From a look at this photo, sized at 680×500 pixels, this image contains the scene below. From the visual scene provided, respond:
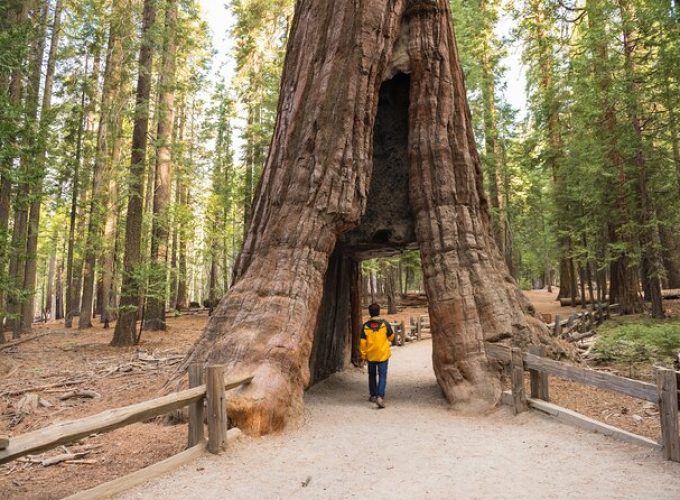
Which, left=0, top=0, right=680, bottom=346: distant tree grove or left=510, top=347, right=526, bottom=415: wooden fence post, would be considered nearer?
left=510, top=347, right=526, bottom=415: wooden fence post

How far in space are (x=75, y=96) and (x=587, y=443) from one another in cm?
2528

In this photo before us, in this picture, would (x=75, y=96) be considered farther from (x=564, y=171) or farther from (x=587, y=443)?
(x=587, y=443)

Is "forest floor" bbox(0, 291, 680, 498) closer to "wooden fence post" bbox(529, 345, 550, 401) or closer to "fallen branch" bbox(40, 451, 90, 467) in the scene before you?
"fallen branch" bbox(40, 451, 90, 467)

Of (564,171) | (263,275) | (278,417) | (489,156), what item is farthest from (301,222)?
(489,156)

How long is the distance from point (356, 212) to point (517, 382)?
4132 millimetres

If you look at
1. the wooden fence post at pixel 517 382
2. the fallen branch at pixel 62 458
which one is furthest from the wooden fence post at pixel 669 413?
the fallen branch at pixel 62 458

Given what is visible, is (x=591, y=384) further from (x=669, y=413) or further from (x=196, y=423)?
(x=196, y=423)

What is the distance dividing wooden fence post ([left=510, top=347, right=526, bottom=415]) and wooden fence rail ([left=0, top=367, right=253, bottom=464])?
4.35 metres

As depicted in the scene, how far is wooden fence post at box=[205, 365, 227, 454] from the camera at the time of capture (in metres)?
5.39

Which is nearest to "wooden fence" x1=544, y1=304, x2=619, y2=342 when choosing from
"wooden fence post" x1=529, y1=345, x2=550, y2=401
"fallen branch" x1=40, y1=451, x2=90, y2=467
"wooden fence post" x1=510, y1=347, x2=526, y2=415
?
"wooden fence post" x1=529, y1=345, x2=550, y2=401

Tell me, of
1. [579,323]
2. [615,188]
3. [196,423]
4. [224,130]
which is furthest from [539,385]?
[224,130]

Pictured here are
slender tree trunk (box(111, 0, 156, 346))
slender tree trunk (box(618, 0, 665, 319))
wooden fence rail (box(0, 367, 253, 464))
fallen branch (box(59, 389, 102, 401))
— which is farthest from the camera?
slender tree trunk (box(618, 0, 665, 319))

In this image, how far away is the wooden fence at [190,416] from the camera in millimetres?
3633

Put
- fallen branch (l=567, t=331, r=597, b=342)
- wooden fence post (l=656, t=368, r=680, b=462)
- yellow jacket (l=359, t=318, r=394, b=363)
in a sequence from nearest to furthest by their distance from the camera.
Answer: wooden fence post (l=656, t=368, r=680, b=462)
yellow jacket (l=359, t=318, r=394, b=363)
fallen branch (l=567, t=331, r=597, b=342)
